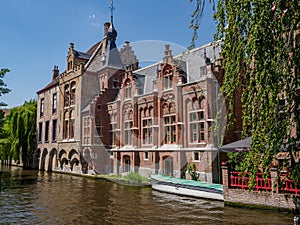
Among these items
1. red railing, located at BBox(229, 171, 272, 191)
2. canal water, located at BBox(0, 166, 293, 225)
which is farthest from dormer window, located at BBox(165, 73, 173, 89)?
red railing, located at BBox(229, 171, 272, 191)

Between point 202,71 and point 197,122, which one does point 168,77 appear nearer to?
point 202,71

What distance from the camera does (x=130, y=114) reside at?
27359mm

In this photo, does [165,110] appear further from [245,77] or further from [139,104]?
[245,77]

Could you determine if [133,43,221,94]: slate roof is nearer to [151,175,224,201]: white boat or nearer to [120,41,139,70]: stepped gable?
[151,175,224,201]: white boat

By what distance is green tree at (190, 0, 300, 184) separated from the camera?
18.5ft

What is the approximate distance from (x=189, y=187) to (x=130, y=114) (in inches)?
497

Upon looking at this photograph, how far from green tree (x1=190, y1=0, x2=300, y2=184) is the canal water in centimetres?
580

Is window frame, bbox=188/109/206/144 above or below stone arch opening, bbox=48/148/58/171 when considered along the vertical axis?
above

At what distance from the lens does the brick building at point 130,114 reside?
2000 centimetres

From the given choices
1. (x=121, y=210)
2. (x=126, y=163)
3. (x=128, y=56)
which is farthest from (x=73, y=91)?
(x=121, y=210)

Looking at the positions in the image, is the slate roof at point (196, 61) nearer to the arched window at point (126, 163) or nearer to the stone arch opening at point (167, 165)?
the stone arch opening at point (167, 165)

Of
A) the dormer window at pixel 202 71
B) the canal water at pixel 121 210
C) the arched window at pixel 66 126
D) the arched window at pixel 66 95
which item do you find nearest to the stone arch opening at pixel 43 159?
the arched window at pixel 66 126

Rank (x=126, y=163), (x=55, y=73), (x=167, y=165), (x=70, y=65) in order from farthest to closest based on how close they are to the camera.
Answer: (x=55, y=73) → (x=70, y=65) → (x=126, y=163) → (x=167, y=165)

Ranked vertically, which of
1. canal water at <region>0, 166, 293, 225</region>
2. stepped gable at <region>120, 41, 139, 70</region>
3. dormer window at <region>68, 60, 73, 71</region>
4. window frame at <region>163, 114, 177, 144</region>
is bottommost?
canal water at <region>0, 166, 293, 225</region>
